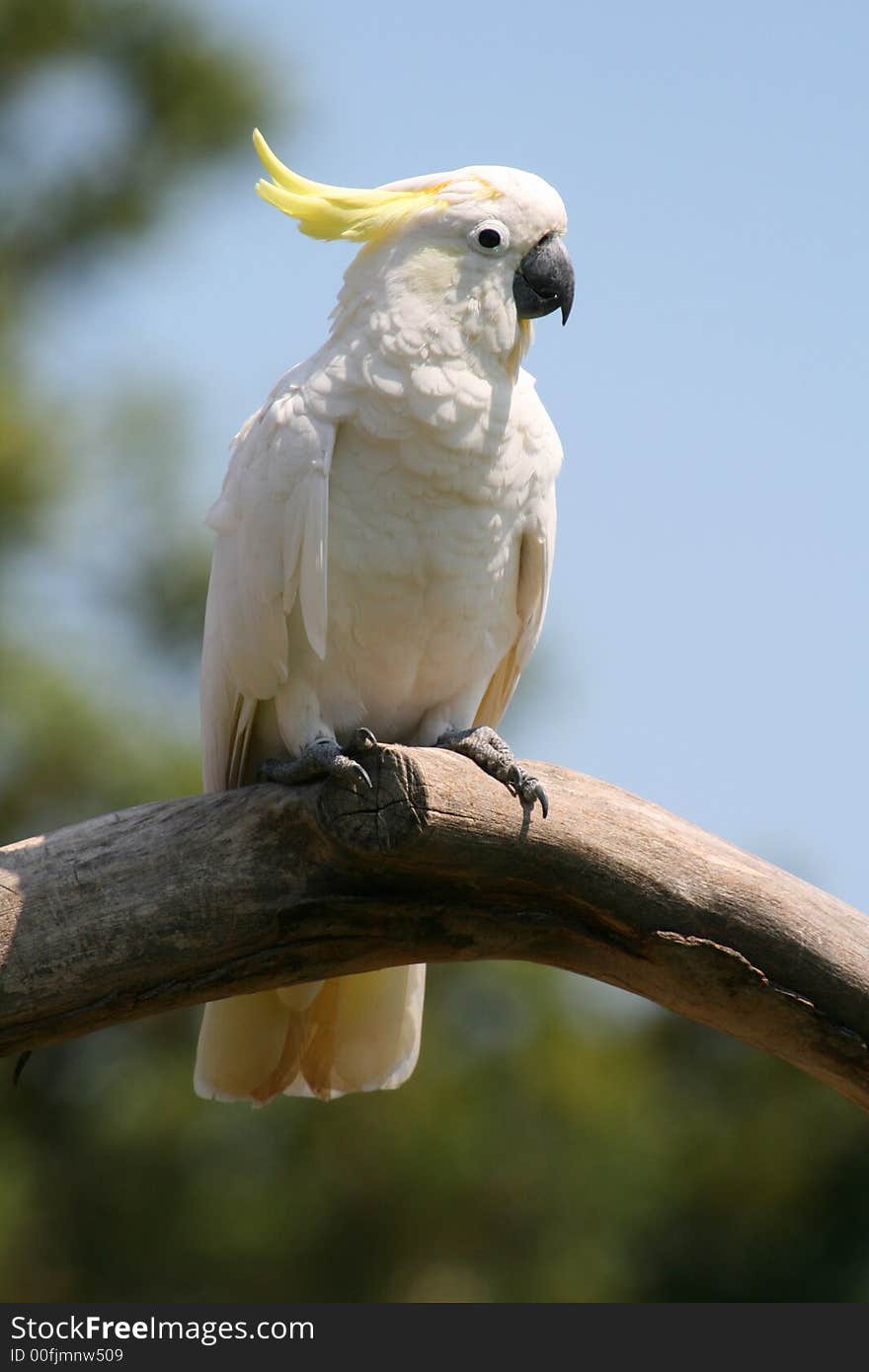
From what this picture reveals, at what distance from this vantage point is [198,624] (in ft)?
19.8

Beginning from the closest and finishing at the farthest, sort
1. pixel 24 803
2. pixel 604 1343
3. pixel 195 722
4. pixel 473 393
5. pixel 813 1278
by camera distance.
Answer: pixel 473 393 < pixel 604 1343 < pixel 24 803 < pixel 195 722 < pixel 813 1278

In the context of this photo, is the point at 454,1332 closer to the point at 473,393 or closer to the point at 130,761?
the point at 473,393

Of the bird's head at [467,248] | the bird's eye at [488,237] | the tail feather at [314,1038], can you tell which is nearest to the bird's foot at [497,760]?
the tail feather at [314,1038]

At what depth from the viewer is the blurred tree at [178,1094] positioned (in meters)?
5.71

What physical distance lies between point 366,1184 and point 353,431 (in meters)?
4.02

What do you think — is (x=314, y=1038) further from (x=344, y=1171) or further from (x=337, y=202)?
(x=344, y=1171)

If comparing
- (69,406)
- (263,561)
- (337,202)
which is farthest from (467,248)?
(69,406)

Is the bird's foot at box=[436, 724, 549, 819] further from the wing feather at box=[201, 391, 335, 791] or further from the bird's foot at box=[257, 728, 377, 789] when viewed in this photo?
the wing feather at box=[201, 391, 335, 791]

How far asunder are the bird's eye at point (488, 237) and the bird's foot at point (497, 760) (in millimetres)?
870

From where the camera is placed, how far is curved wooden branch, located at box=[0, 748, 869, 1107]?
91.3 inches

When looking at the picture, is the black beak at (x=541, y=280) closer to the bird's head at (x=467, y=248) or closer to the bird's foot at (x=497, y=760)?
the bird's head at (x=467, y=248)

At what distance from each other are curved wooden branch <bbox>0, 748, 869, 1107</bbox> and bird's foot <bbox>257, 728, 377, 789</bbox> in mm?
A: 36

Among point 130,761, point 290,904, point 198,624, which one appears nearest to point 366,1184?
point 130,761

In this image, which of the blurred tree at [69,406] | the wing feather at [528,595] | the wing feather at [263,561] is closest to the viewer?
the wing feather at [263,561]
